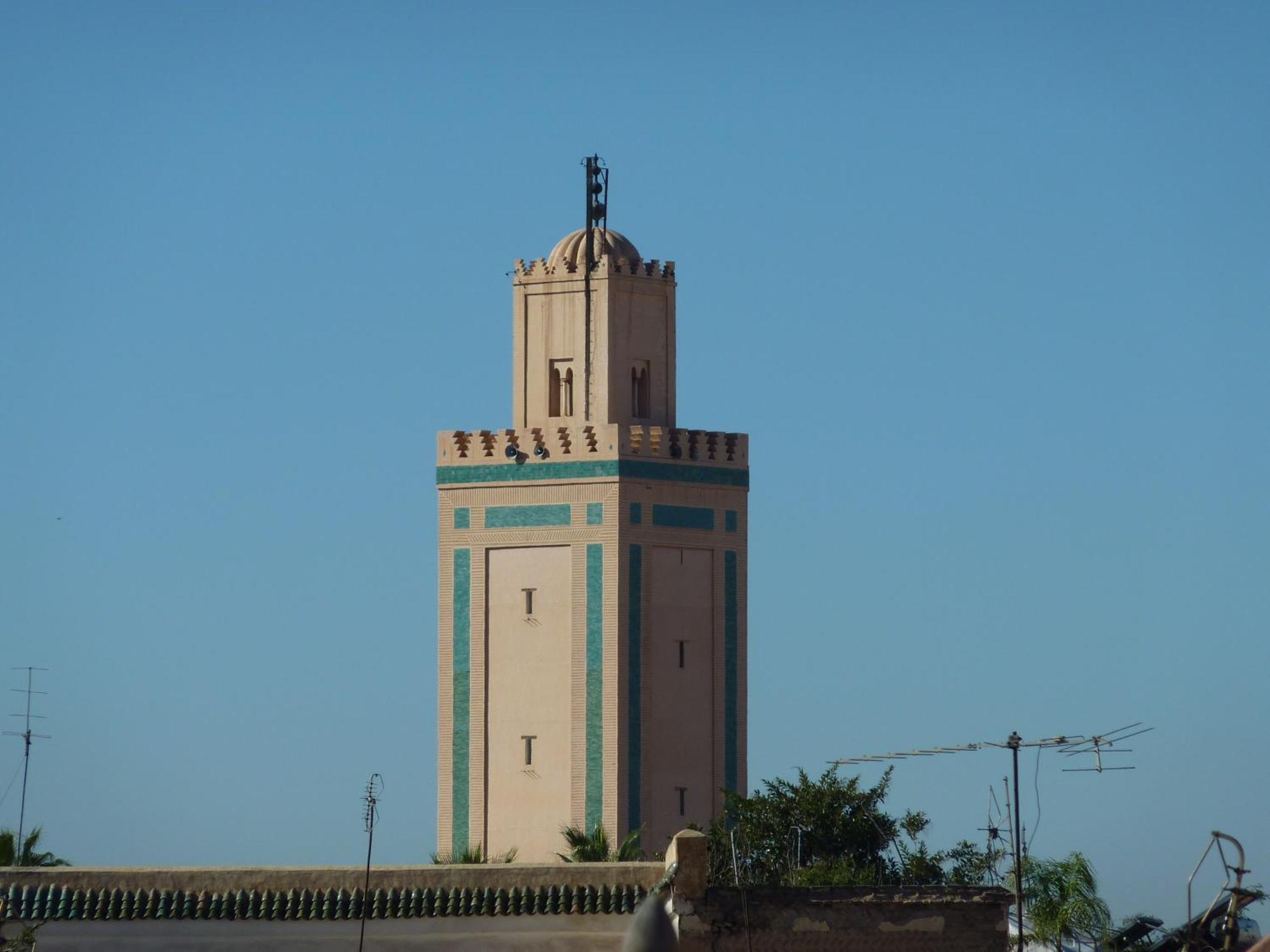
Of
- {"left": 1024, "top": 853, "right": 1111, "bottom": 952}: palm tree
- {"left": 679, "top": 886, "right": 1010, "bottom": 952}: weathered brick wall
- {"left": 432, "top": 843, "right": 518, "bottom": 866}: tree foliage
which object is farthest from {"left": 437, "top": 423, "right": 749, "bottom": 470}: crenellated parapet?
{"left": 679, "top": 886, "right": 1010, "bottom": 952}: weathered brick wall

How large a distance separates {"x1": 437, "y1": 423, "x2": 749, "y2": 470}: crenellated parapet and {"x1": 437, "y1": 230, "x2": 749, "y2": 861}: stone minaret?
0.10ft

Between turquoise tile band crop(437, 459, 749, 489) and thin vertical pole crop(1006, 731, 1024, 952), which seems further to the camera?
turquoise tile band crop(437, 459, 749, 489)

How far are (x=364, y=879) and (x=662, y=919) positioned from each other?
1700 cm

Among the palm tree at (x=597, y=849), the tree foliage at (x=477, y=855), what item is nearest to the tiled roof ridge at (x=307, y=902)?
the palm tree at (x=597, y=849)

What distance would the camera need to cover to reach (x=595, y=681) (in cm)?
5075

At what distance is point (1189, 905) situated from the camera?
77.7 ft

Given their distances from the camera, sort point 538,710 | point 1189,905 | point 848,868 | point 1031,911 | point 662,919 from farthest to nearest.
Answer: point 538,710
point 848,868
point 1031,911
point 1189,905
point 662,919

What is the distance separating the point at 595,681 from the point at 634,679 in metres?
0.70

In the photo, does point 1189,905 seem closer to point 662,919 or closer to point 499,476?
point 662,919

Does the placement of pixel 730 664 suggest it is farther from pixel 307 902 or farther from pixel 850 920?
pixel 850 920

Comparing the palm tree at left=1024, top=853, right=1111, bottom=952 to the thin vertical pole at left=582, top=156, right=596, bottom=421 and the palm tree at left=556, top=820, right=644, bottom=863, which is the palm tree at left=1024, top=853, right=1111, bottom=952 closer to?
the palm tree at left=556, top=820, right=644, bottom=863

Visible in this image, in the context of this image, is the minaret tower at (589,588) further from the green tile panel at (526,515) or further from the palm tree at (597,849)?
the palm tree at (597,849)

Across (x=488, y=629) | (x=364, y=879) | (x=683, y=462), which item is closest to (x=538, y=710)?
(x=488, y=629)

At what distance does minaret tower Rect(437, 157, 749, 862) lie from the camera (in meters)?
50.7
